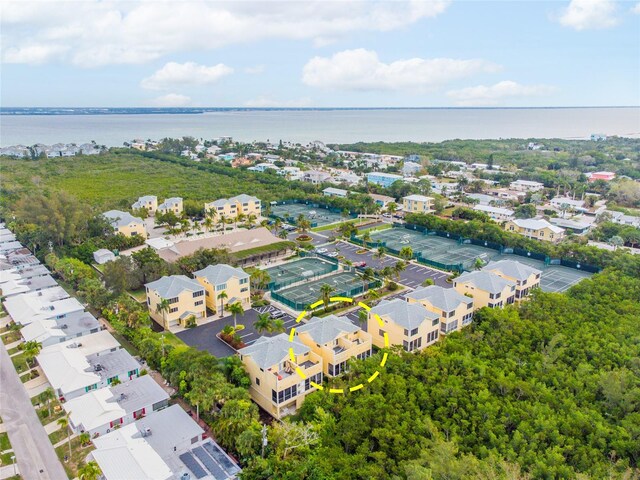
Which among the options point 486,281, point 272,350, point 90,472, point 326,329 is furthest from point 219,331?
point 486,281

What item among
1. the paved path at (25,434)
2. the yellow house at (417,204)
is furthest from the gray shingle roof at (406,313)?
the yellow house at (417,204)

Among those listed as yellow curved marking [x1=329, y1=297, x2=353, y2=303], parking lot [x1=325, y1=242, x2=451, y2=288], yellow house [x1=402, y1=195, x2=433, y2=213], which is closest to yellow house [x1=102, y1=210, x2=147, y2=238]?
parking lot [x1=325, y1=242, x2=451, y2=288]

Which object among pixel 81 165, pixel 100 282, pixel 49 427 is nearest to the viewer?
pixel 49 427

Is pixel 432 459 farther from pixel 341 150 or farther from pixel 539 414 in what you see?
pixel 341 150

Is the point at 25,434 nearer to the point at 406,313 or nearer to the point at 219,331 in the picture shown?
the point at 219,331

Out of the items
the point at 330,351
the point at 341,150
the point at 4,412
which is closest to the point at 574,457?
the point at 330,351
